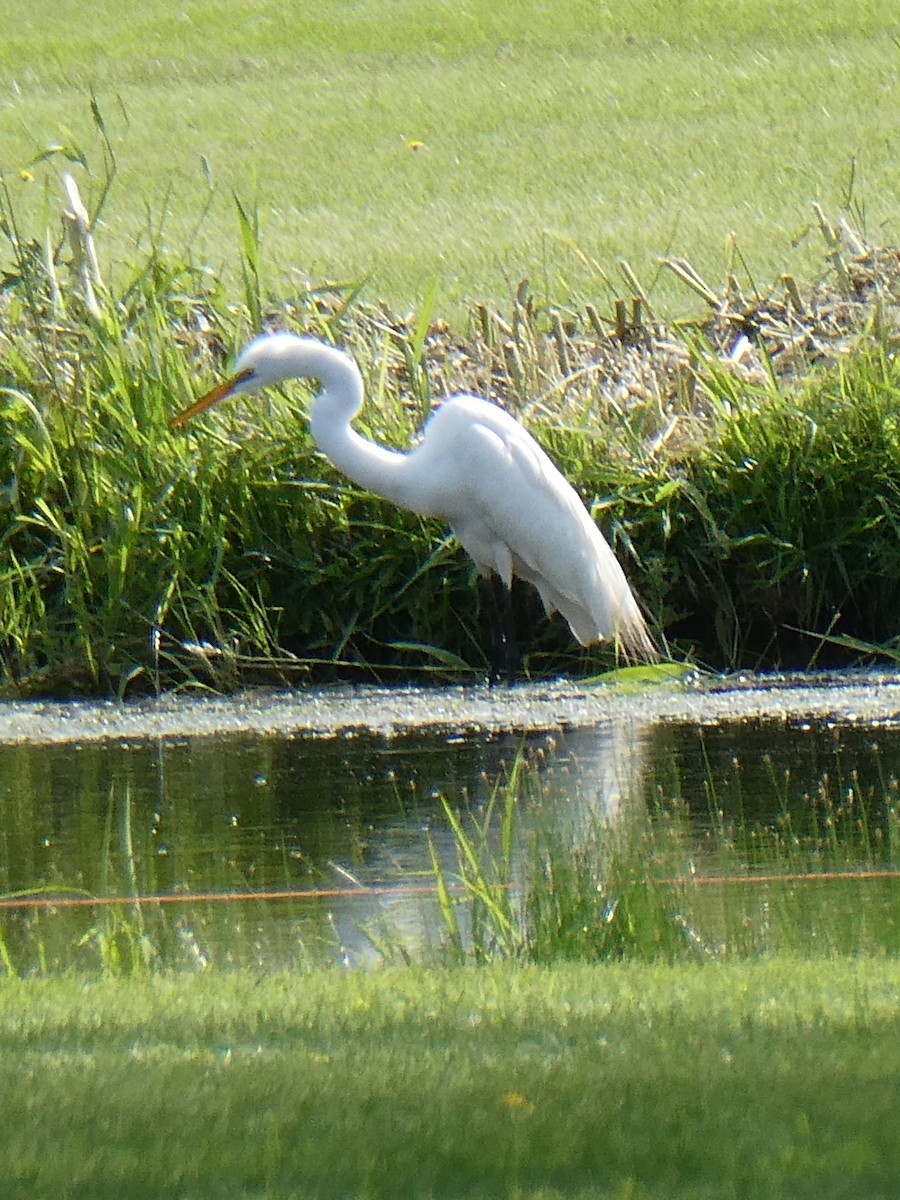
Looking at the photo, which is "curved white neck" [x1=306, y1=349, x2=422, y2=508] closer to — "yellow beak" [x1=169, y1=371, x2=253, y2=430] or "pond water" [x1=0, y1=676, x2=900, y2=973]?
"yellow beak" [x1=169, y1=371, x2=253, y2=430]

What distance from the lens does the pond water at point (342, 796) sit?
5.78m

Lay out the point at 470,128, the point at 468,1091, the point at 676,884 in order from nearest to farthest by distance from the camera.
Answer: the point at 468,1091
the point at 676,884
the point at 470,128

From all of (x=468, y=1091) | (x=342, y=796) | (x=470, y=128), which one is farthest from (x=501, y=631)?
(x=470, y=128)

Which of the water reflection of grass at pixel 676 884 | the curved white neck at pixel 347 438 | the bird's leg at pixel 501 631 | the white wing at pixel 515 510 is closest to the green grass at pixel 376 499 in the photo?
the bird's leg at pixel 501 631

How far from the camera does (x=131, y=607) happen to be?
961cm

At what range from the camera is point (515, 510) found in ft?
31.1

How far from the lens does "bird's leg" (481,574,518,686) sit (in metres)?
9.46

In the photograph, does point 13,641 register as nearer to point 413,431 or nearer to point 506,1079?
point 413,431

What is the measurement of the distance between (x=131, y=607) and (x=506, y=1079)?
651 cm

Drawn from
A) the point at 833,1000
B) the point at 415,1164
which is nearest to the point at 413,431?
the point at 833,1000

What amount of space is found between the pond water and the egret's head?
52.3 inches

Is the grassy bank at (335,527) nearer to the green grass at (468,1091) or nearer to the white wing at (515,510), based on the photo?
the white wing at (515,510)

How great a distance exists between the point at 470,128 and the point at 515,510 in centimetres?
1413

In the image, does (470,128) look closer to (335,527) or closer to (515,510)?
(335,527)
